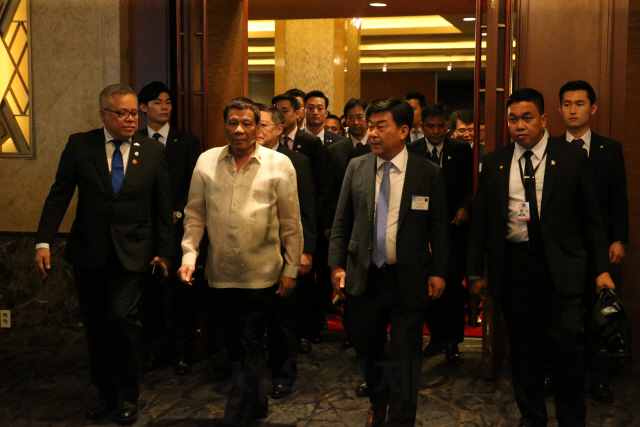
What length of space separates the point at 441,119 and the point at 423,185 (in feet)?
4.75

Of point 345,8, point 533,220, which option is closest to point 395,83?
point 345,8

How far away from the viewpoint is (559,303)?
3.24 meters

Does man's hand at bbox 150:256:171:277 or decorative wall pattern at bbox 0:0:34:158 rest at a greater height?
decorative wall pattern at bbox 0:0:34:158

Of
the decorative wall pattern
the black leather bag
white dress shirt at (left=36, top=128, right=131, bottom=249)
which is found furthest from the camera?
the decorative wall pattern

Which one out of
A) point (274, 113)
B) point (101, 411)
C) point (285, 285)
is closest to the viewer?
point (285, 285)

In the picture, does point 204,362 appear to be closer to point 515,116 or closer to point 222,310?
→ point 222,310

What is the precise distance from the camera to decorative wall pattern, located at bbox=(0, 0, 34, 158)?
4.98 meters

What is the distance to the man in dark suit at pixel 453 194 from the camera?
4.55 metres

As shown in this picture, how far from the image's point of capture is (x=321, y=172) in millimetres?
4875

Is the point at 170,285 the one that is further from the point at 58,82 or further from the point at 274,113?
the point at 58,82

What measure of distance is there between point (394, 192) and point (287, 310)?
1.12 meters

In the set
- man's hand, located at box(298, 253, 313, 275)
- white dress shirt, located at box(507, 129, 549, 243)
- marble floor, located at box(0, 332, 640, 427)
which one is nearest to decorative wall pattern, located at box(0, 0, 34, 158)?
marble floor, located at box(0, 332, 640, 427)

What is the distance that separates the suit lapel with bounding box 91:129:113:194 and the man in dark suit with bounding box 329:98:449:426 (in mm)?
1283

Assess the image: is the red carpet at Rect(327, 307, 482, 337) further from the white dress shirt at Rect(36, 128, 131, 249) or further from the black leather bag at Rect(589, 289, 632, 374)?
the white dress shirt at Rect(36, 128, 131, 249)
